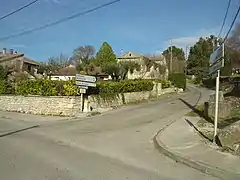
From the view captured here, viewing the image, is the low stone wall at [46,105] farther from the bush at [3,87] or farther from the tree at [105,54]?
the tree at [105,54]

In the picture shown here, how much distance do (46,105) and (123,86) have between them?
7754mm

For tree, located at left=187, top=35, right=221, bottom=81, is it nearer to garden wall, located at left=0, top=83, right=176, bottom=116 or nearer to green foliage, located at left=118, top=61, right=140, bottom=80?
green foliage, located at left=118, top=61, right=140, bottom=80

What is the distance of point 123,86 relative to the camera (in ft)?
90.1

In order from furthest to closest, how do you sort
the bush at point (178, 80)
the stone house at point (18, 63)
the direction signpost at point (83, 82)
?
1. the stone house at point (18, 63)
2. the bush at point (178, 80)
3. the direction signpost at point (83, 82)

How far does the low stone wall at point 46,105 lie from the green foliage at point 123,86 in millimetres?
3696

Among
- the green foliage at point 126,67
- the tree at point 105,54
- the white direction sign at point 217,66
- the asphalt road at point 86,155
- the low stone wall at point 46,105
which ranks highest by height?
the tree at point 105,54

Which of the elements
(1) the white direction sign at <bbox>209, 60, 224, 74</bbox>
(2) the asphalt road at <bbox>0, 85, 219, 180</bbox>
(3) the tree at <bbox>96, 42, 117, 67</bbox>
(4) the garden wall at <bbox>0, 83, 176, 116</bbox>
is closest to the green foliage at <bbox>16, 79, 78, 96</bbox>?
(4) the garden wall at <bbox>0, 83, 176, 116</bbox>

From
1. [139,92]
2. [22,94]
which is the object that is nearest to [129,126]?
[22,94]

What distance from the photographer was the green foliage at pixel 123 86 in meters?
25.1

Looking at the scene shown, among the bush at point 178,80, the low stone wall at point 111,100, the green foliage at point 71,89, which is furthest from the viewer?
the bush at point 178,80

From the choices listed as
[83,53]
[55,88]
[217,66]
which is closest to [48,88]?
[55,88]

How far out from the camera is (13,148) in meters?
10.1

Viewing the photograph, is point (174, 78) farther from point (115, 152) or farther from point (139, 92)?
point (115, 152)

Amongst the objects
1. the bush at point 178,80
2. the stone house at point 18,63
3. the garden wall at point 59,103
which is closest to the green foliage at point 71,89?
the garden wall at point 59,103
